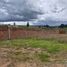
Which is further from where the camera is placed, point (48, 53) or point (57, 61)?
point (48, 53)

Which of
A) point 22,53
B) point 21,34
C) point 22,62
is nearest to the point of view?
point 22,62

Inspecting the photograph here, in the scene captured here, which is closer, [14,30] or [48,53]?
[48,53]

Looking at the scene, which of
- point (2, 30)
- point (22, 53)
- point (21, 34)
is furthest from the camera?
point (21, 34)

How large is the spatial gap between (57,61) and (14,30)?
565 inches

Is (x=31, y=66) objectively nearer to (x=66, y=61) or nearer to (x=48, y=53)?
(x=66, y=61)

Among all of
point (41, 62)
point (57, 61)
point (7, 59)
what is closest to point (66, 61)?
point (57, 61)

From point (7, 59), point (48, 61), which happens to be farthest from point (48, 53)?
point (7, 59)

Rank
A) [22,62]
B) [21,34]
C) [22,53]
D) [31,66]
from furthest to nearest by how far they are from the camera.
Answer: [21,34] < [22,53] < [22,62] < [31,66]

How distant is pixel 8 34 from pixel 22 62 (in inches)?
514

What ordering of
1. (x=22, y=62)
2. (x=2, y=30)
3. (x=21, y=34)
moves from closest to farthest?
1. (x=22, y=62)
2. (x=2, y=30)
3. (x=21, y=34)

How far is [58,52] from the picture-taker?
16203 mm

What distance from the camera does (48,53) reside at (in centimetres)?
1576

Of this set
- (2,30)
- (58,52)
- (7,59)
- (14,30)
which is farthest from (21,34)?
(7,59)

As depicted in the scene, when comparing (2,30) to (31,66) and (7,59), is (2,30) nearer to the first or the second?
(7,59)
